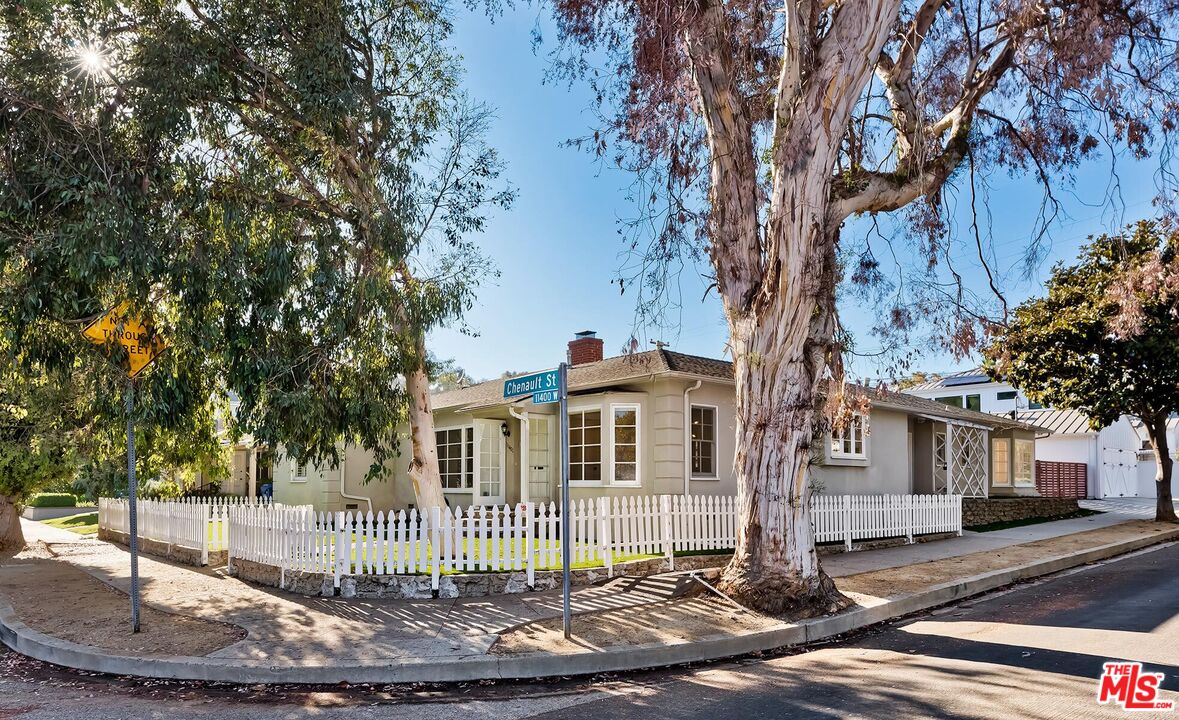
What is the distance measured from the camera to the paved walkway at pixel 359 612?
25.0 feet

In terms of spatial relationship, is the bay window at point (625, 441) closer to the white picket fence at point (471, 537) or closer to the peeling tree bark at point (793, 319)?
→ the white picket fence at point (471, 537)

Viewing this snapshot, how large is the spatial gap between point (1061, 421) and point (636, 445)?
30.7m

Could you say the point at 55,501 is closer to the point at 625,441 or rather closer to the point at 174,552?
the point at 174,552

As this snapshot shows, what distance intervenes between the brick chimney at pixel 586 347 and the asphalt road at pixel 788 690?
11148 mm

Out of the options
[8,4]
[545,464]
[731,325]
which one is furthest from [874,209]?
[8,4]

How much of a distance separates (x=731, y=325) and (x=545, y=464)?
8333mm

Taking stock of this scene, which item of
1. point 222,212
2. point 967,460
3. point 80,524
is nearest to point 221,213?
point 222,212

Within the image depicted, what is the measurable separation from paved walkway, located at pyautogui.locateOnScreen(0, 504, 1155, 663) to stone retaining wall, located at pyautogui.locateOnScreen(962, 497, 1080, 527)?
728 centimetres

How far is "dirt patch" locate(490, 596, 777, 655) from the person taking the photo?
7703mm

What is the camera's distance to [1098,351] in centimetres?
2114

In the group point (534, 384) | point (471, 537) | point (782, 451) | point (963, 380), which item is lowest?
point (471, 537)

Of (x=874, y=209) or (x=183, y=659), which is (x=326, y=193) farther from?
(x=874, y=209)

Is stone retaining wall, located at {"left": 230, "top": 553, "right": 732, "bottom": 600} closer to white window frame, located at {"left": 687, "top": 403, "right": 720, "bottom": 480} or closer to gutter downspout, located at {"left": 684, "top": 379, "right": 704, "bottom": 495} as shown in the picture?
gutter downspout, located at {"left": 684, "top": 379, "right": 704, "bottom": 495}

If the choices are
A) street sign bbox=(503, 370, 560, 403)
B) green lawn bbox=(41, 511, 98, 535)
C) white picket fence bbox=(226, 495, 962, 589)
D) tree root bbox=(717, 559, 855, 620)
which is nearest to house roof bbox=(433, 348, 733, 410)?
white picket fence bbox=(226, 495, 962, 589)
